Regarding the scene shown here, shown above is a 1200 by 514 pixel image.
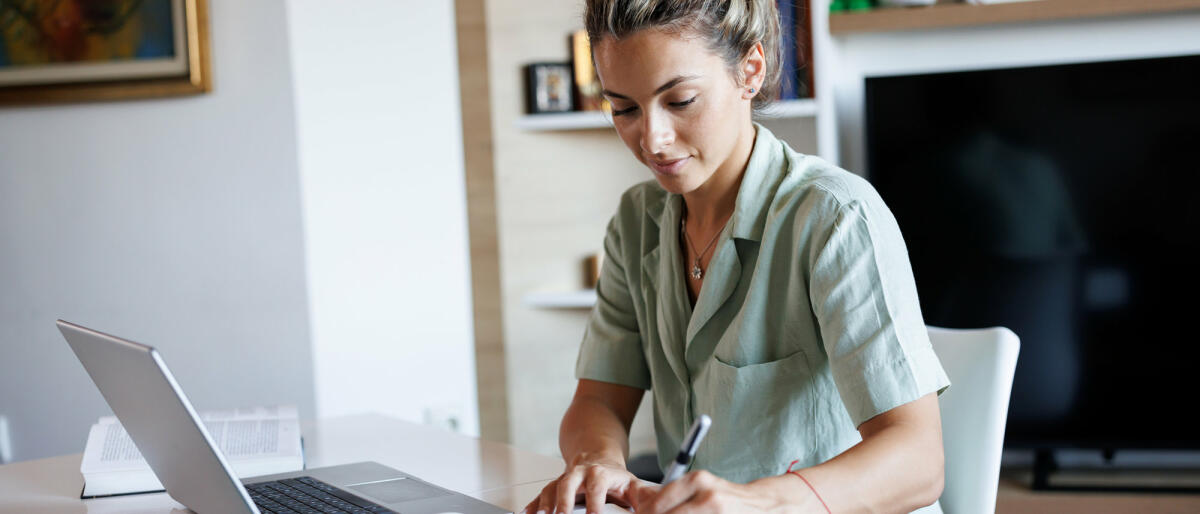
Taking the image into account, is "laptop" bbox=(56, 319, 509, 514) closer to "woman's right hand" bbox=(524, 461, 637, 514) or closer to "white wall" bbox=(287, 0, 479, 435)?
"woman's right hand" bbox=(524, 461, 637, 514)

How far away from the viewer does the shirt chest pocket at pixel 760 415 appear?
3.94 ft

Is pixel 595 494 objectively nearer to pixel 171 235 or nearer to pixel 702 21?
pixel 702 21

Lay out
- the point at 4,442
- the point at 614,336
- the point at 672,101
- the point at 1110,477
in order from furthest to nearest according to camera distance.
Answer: the point at 4,442, the point at 1110,477, the point at 614,336, the point at 672,101

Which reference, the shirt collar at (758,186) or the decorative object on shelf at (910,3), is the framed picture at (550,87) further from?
the shirt collar at (758,186)

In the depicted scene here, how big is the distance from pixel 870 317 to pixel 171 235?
6.79 ft

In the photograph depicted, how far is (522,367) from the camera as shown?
2.95 meters

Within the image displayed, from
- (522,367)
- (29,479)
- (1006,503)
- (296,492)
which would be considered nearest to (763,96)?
(296,492)

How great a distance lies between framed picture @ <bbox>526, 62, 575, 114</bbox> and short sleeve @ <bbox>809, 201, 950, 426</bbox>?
1.79 m

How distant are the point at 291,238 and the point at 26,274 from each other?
0.69m

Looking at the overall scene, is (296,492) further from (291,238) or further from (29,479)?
(291,238)

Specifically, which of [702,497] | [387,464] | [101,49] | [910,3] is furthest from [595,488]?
[101,49]

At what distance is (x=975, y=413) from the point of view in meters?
1.21

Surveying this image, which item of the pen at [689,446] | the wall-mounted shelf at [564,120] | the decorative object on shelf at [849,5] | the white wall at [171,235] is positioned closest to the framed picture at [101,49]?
the white wall at [171,235]

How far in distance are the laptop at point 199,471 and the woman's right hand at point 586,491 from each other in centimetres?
5
